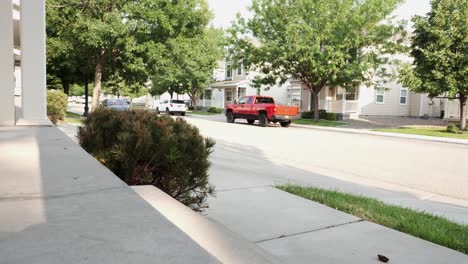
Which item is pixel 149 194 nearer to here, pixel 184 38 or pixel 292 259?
pixel 292 259

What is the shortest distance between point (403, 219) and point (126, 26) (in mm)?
19976

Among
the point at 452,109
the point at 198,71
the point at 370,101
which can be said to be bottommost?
the point at 452,109

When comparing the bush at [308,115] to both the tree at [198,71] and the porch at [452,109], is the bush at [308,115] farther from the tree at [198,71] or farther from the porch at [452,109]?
the tree at [198,71]

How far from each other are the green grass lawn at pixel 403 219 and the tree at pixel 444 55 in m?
18.6

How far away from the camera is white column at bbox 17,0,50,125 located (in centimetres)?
904

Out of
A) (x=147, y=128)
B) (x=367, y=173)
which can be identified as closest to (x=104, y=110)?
(x=147, y=128)

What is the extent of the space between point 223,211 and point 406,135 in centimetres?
1775

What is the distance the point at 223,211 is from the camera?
203 inches

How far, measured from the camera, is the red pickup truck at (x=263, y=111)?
25031 millimetres

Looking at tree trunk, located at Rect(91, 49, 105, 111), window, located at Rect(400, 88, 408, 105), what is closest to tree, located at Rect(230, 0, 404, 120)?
window, located at Rect(400, 88, 408, 105)

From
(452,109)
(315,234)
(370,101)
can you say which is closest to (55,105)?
(315,234)

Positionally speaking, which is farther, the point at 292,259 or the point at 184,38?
the point at 184,38

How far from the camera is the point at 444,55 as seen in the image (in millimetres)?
21781

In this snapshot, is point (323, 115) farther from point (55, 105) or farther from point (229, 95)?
point (55, 105)
